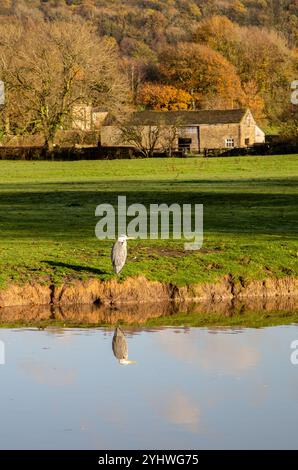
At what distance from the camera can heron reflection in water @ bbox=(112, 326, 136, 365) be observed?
20.2 meters

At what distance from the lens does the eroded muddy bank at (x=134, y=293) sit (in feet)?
84.4

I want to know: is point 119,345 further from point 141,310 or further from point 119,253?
point 119,253

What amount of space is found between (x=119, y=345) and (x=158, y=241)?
28.7 ft

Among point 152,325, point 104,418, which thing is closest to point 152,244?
point 152,325

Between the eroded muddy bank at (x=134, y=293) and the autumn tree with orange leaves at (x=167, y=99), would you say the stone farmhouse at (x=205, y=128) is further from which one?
the eroded muddy bank at (x=134, y=293)

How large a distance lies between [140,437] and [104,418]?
104cm

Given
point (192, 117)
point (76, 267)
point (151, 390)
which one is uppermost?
point (192, 117)

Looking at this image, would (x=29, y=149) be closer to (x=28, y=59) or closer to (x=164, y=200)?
(x=28, y=59)

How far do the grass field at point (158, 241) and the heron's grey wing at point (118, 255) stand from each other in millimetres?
955

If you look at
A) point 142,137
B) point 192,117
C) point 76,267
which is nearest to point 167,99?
point 192,117

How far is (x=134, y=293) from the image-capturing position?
26.2 metres

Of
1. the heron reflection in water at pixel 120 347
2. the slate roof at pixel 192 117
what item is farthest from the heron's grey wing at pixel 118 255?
the slate roof at pixel 192 117

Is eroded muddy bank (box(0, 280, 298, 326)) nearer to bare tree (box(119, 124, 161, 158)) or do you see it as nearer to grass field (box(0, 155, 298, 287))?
A: grass field (box(0, 155, 298, 287))
